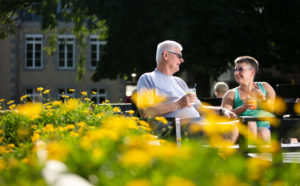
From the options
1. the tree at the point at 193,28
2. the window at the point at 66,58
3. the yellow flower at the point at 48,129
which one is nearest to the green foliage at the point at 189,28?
the tree at the point at 193,28

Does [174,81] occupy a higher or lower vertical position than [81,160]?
higher

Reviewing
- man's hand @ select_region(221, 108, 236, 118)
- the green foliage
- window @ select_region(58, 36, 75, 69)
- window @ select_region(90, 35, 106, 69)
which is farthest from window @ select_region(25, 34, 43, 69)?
man's hand @ select_region(221, 108, 236, 118)

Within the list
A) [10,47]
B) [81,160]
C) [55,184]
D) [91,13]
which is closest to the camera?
[55,184]

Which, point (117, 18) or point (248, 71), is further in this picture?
point (117, 18)

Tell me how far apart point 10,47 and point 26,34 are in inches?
56.5

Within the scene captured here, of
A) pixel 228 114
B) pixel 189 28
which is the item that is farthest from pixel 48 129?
pixel 189 28

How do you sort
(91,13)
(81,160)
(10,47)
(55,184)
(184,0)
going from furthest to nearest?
(10,47) → (91,13) → (184,0) → (81,160) → (55,184)

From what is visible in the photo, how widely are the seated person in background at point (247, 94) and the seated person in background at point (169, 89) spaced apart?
1.07 feet

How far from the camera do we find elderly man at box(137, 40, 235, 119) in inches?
186

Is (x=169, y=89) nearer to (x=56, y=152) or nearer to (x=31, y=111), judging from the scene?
(x=31, y=111)

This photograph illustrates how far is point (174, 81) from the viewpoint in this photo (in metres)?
5.10

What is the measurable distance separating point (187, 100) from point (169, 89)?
0.38 m

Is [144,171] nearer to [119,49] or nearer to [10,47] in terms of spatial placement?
[119,49]

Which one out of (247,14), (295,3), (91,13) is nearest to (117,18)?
(91,13)
